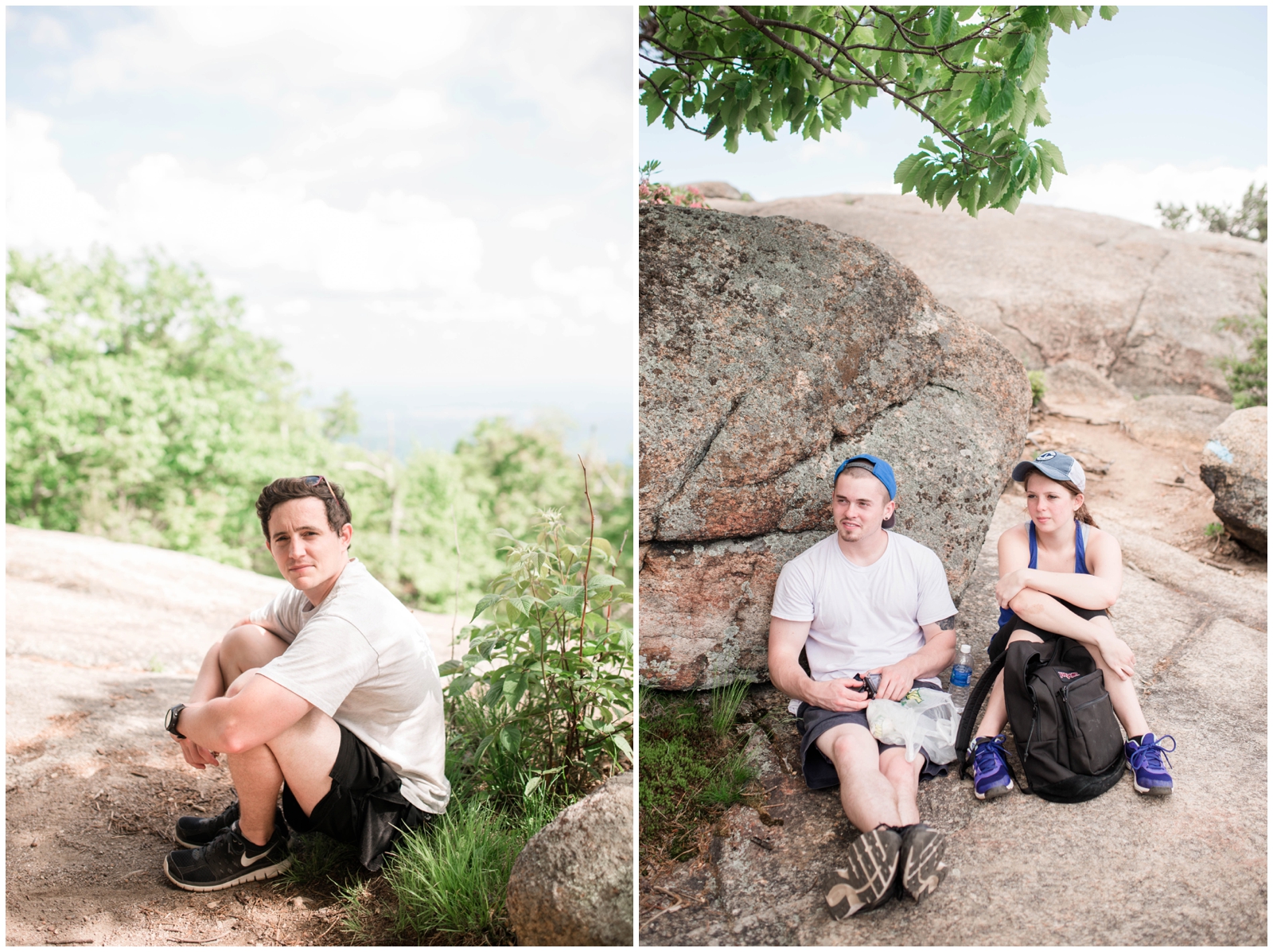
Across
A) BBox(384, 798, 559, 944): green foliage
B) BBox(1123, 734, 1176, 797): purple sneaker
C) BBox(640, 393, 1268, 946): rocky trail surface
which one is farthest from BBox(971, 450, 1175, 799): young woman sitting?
BBox(384, 798, 559, 944): green foliage

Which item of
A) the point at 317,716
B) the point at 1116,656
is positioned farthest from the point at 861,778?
the point at 317,716

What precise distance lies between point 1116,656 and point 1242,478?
3127 mm

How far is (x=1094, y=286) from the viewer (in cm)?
948

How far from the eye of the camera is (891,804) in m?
2.52

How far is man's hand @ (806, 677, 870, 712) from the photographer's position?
2.79 metres

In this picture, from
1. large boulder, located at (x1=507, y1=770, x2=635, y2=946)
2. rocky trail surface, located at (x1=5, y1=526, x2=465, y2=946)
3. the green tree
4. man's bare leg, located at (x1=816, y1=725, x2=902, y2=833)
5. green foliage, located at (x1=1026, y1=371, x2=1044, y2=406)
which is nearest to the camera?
large boulder, located at (x1=507, y1=770, x2=635, y2=946)

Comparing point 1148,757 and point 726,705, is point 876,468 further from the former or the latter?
point 1148,757

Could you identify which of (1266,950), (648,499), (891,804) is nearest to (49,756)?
(648,499)

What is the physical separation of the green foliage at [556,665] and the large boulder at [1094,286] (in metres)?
7.28

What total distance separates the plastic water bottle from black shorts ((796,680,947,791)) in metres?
0.35

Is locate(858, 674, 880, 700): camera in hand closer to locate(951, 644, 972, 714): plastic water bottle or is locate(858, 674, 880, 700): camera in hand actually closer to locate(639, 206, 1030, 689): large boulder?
locate(951, 644, 972, 714): plastic water bottle

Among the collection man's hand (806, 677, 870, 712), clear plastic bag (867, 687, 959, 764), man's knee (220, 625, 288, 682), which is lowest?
clear plastic bag (867, 687, 959, 764)

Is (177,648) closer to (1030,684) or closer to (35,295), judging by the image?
(1030,684)

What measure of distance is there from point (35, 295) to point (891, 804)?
46.8 feet
